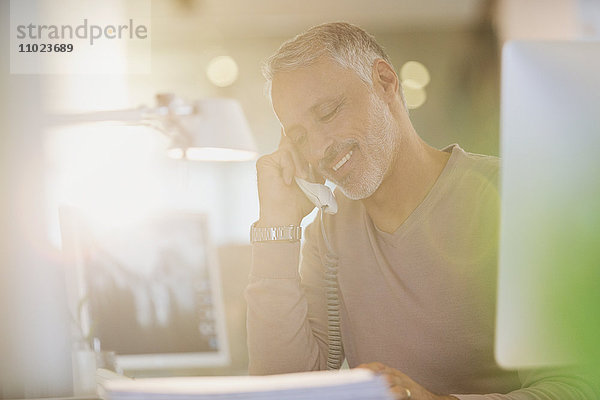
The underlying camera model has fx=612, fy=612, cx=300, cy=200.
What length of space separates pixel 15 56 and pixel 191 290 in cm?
78

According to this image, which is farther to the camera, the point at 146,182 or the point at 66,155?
the point at 146,182

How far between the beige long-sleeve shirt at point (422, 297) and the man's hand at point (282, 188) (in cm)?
7

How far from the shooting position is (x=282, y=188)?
4.20 ft

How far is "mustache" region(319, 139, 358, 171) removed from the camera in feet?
4.18

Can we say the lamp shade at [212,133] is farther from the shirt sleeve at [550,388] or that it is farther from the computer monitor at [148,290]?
the shirt sleeve at [550,388]

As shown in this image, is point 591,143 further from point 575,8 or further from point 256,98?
point 256,98

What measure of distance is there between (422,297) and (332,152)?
1.14 ft

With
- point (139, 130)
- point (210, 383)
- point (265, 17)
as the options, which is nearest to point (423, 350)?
point (210, 383)

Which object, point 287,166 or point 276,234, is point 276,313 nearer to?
point 276,234

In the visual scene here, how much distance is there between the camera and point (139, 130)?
7.90 ft

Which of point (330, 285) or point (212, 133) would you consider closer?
point (330, 285)

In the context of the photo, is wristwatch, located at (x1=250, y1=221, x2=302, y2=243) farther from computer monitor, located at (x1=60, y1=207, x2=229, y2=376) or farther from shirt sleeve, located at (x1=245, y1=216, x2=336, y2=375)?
computer monitor, located at (x1=60, y1=207, x2=229, y2=376)

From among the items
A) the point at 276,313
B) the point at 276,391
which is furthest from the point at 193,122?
the point at 276,391

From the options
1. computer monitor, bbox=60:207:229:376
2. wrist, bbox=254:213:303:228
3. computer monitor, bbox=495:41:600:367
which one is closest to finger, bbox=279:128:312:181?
wrist, bbox=254:213:303:228
